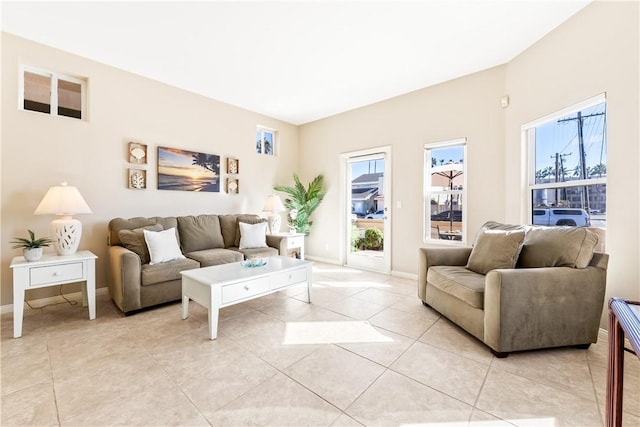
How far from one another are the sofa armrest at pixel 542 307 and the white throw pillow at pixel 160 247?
3075 millimetres

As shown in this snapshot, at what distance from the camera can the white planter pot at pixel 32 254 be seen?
95.9 inches

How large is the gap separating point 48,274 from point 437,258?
3683mm

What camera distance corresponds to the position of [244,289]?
97.2 inches

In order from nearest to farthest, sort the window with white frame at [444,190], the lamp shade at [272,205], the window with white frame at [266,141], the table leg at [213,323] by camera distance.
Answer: the table leg at [213,323], the window with white frame at [444,190], the lamp shade at [272,205], the window with white frame at [266,141]

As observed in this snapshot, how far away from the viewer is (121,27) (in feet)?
8.80

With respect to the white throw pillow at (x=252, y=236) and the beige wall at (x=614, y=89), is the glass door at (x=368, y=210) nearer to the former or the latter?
the white throw pillow at (x=252, y=236)

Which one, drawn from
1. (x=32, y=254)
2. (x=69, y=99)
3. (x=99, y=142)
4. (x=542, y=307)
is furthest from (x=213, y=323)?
(x=69, y=99)

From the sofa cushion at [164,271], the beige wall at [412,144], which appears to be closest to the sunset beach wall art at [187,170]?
the sofa cushion at [164,271]

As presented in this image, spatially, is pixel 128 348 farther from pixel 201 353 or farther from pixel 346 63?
pixel 346 63

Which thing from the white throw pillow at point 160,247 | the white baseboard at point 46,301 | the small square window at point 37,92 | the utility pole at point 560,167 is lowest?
the white baseboard at point 46,301

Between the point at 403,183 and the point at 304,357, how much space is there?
→ 10.1 feet

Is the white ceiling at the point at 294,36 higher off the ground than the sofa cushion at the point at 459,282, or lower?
higher

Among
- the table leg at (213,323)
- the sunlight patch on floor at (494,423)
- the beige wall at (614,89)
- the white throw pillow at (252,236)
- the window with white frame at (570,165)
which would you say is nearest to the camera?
the sunlight patch on floor at (494,423)

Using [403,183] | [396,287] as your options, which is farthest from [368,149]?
[396,287]
